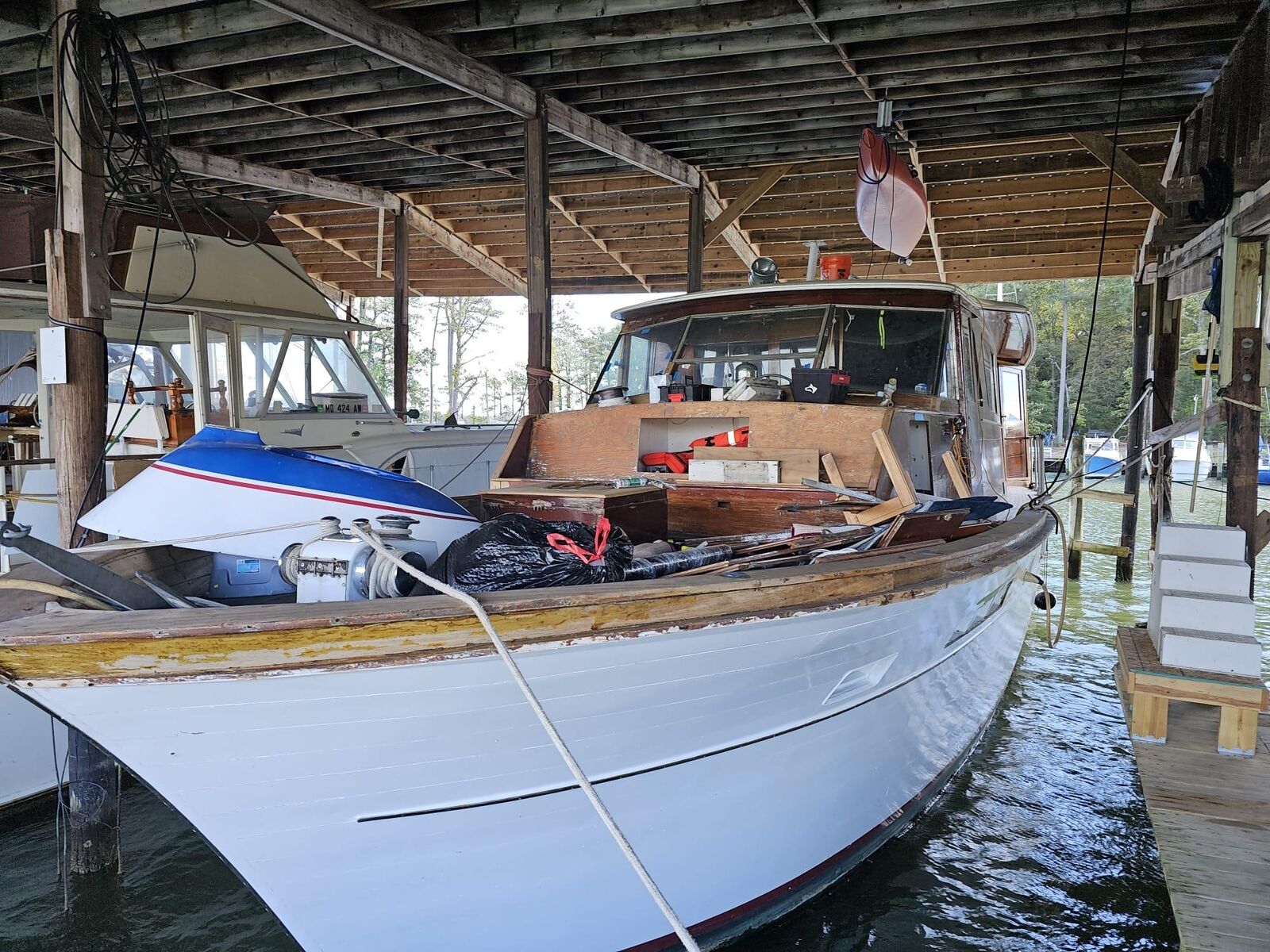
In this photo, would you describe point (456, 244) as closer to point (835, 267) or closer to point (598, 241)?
point (598, 241)

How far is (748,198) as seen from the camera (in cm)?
991

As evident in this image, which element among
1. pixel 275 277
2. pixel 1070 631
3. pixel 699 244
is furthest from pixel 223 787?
pixel 699 244

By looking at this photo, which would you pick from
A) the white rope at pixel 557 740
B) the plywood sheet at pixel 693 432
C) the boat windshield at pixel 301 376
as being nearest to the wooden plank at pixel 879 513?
the plywood sheet at pixel 693 432

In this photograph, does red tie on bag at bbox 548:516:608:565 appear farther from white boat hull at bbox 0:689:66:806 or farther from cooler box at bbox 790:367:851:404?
white boat hull at bbox 0:689:66:806

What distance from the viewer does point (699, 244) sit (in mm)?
→ 10242

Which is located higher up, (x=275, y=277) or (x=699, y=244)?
(x=699, y=244)

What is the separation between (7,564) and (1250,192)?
7.29 meters

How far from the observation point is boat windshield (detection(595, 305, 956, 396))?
4.86 m

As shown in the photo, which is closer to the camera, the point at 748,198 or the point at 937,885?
the point at 937,885

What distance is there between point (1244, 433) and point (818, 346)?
96.9 inches

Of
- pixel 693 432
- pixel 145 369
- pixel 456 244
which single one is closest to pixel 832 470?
pixel 693 432

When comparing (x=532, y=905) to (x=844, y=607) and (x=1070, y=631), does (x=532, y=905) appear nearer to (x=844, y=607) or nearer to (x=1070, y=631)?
(x=844, y=607)

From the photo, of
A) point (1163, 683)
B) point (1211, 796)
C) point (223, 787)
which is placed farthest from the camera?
point (1163, 683)

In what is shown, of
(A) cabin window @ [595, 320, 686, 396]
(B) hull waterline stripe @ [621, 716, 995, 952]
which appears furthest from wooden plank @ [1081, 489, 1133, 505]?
(B) hull waterline stripe @ [621, 716, 995, 952]
